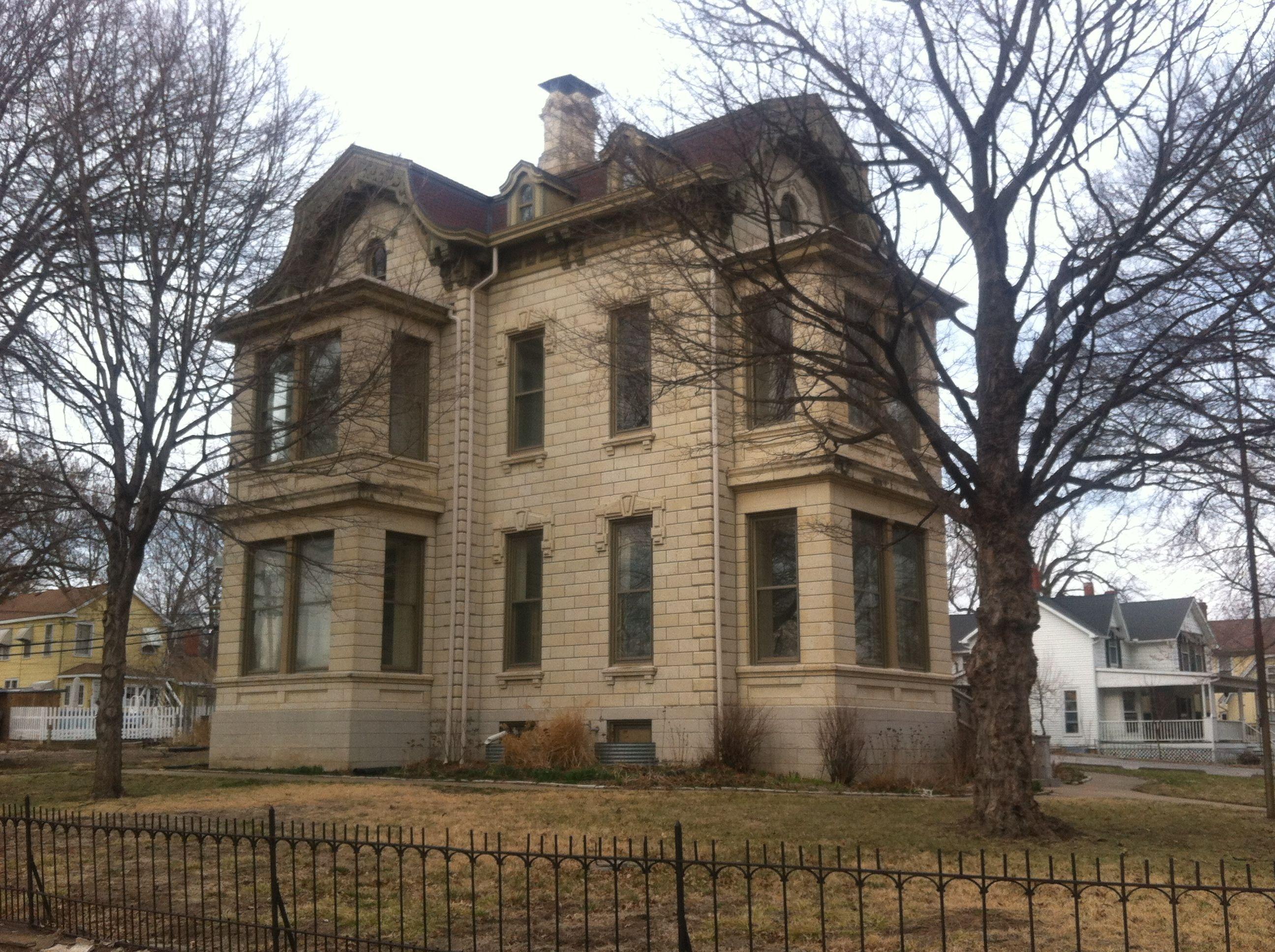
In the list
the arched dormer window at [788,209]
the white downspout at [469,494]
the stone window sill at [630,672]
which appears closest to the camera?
the stone window sill at [630,672]

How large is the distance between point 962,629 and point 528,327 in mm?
37104

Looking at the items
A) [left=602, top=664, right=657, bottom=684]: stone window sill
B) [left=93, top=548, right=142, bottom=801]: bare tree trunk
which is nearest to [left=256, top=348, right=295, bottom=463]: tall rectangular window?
[left=93, top=548, right=142, bottom=801]: bare tree trunk

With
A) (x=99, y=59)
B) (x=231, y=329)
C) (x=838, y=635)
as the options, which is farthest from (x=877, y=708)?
(x=99, y=59)

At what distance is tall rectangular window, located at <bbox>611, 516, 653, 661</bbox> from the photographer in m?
20.4

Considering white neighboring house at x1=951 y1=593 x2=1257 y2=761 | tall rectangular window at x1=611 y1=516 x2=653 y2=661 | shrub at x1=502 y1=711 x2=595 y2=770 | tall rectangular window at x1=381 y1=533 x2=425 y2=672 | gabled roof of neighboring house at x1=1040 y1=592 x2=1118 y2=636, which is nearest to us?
shrub at x1=502 y1=711 x2=595 y2=770

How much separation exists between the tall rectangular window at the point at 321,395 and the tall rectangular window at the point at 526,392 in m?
3.19

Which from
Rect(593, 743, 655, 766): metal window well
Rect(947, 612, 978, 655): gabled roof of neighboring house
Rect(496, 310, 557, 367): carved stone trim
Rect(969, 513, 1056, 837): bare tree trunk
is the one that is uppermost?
Rect(496, 310, 557, 367): carved stone trim

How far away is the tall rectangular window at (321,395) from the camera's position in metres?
16.5

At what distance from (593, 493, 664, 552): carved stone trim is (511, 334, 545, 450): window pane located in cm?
228

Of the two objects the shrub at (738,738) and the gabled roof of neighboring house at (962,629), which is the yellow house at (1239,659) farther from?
the shrub at (738,738)

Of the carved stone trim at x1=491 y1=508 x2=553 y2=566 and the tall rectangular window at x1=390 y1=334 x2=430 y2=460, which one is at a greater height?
the tall rectangular window at x1=390 y1=334 x2=430 y2=460

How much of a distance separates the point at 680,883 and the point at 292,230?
1360 centimetres

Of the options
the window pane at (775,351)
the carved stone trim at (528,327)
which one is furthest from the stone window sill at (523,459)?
the window pane at (775,351)

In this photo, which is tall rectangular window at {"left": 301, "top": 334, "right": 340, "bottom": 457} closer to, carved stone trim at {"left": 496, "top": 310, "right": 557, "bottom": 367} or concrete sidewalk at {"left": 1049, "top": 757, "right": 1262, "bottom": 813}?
carved stone trim at {"left": 496, "top": 310, "right": 557, "bottom": 367}
